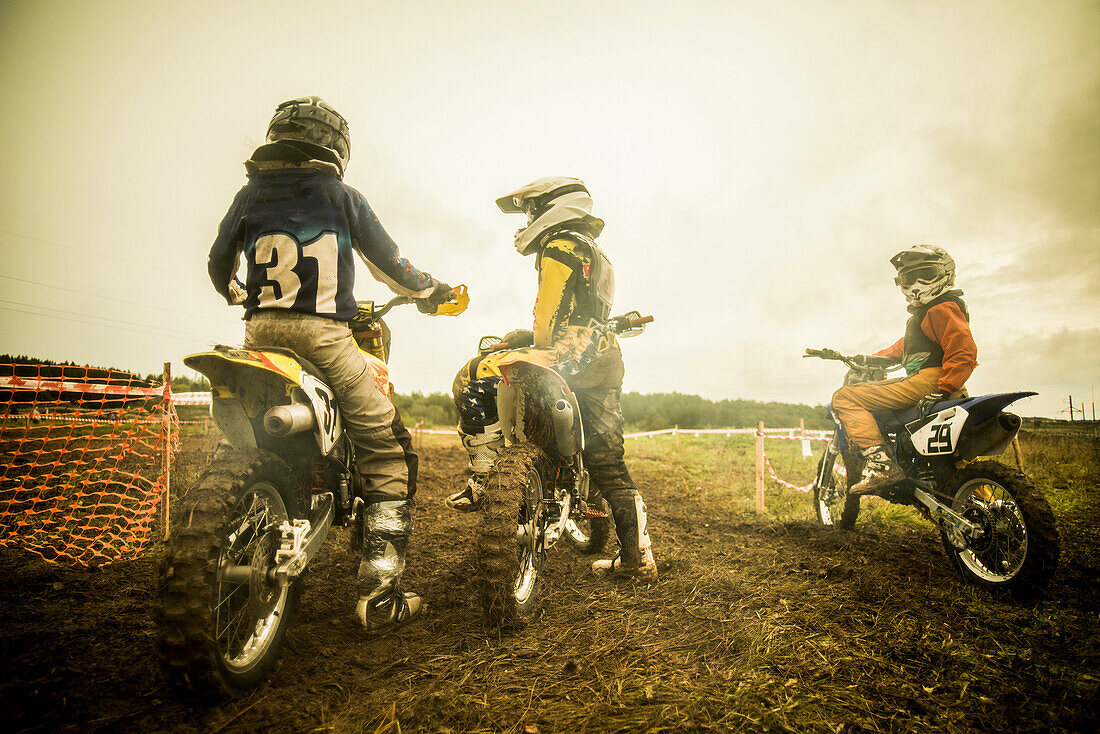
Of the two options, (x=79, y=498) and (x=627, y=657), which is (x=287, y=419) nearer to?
(x=627, y=657)

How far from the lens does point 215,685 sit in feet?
5.29

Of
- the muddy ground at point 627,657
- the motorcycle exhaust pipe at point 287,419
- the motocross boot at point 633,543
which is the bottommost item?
the muddy ground at point 627,657

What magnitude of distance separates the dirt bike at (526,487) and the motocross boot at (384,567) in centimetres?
41

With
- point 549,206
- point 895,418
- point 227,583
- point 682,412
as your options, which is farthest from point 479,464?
point 682,412

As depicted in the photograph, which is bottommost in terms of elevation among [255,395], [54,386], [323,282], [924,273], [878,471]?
[878,471]

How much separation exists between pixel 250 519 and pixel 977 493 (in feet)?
13.4

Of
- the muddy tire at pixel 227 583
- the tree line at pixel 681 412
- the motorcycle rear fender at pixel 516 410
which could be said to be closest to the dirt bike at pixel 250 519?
the muddy tire at pixel 227 583

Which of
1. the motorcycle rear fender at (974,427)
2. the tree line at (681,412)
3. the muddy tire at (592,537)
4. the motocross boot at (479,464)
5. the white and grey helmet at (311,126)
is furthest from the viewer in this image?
the tree line at (681,412)

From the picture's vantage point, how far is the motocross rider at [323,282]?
7.07ft

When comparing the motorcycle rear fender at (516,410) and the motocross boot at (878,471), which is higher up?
the motorcycle rear fender at (516,410)

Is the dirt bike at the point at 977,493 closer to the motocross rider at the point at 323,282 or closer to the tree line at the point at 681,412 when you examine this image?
the motocross rider at the point at 323,282

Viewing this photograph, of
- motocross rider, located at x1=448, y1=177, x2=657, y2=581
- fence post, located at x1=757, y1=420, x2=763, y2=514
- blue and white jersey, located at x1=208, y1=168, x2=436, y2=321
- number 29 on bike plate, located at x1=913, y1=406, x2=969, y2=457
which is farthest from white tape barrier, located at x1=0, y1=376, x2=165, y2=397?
fence post, located at x1=757, y1=420, x2=763, y2=514

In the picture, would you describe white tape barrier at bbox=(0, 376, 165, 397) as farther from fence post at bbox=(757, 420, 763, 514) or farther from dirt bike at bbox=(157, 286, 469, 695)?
fence post at bbox=(757, 420, 763, 514)

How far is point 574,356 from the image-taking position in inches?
117
